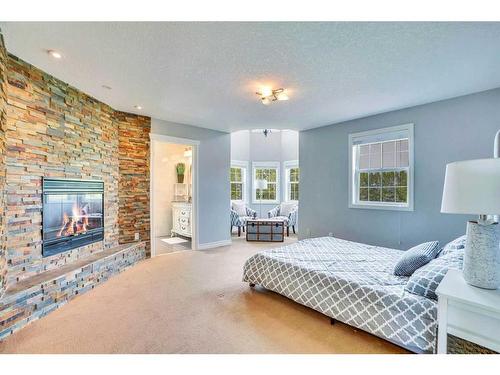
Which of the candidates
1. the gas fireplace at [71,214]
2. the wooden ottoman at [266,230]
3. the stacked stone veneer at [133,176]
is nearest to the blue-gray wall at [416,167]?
the wooden ottoman at [266,230]

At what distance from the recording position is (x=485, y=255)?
1326mm

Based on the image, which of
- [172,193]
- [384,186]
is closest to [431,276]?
[384,186]

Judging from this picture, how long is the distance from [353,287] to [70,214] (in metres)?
Answer: 3.36

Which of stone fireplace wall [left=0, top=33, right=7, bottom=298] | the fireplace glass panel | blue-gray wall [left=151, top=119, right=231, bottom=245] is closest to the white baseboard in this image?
blue-gray wall [left=151, top=119, right=231, bottom=245]

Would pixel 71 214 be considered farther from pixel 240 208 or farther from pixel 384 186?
pixel 384 186

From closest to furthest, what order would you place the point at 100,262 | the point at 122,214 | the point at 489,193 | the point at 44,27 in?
the point at 489,193, the point at 44,27, the point at 100,262, the point at 122,214

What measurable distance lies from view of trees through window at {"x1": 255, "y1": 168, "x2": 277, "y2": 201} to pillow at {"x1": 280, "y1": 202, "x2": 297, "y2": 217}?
73 centimetres

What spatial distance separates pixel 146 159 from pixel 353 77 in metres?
3.46

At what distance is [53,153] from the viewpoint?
277 centimetres

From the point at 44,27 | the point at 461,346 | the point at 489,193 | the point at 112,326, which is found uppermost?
the point at 44,27

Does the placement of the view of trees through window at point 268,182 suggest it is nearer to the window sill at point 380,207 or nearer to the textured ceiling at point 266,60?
the window sill at point 380,207

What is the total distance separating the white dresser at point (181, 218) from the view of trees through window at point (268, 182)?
268 centimetres
